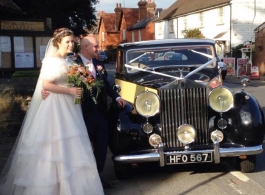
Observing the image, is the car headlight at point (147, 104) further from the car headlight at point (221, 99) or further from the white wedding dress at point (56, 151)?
the white wedding dress at point (56, 151)

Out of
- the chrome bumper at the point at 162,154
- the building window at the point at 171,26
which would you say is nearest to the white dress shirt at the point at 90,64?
the chrome bumper at the point at 162,154

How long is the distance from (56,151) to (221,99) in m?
2.30

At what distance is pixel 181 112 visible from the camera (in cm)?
613

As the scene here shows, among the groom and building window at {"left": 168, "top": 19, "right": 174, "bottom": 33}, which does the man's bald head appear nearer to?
the groom

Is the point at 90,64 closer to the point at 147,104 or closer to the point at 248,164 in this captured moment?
the point at 147,104

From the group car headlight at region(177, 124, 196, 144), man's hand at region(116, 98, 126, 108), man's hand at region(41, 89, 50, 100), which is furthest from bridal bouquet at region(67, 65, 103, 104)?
car headlight at region(177, 124, 196, 144)

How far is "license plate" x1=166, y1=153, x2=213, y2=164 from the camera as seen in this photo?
5922mm

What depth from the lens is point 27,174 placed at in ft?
17.3

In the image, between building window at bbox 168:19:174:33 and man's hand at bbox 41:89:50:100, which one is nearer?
man's hand at bbox 41:89:50:100

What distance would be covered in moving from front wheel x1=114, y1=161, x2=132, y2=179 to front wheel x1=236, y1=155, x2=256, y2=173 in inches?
62.1

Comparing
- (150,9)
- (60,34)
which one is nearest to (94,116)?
(60,34)

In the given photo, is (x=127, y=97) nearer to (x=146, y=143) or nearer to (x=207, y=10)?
(x=146, y=143)

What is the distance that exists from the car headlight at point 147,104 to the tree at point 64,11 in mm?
15478

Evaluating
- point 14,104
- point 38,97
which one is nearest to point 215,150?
point 38,97
